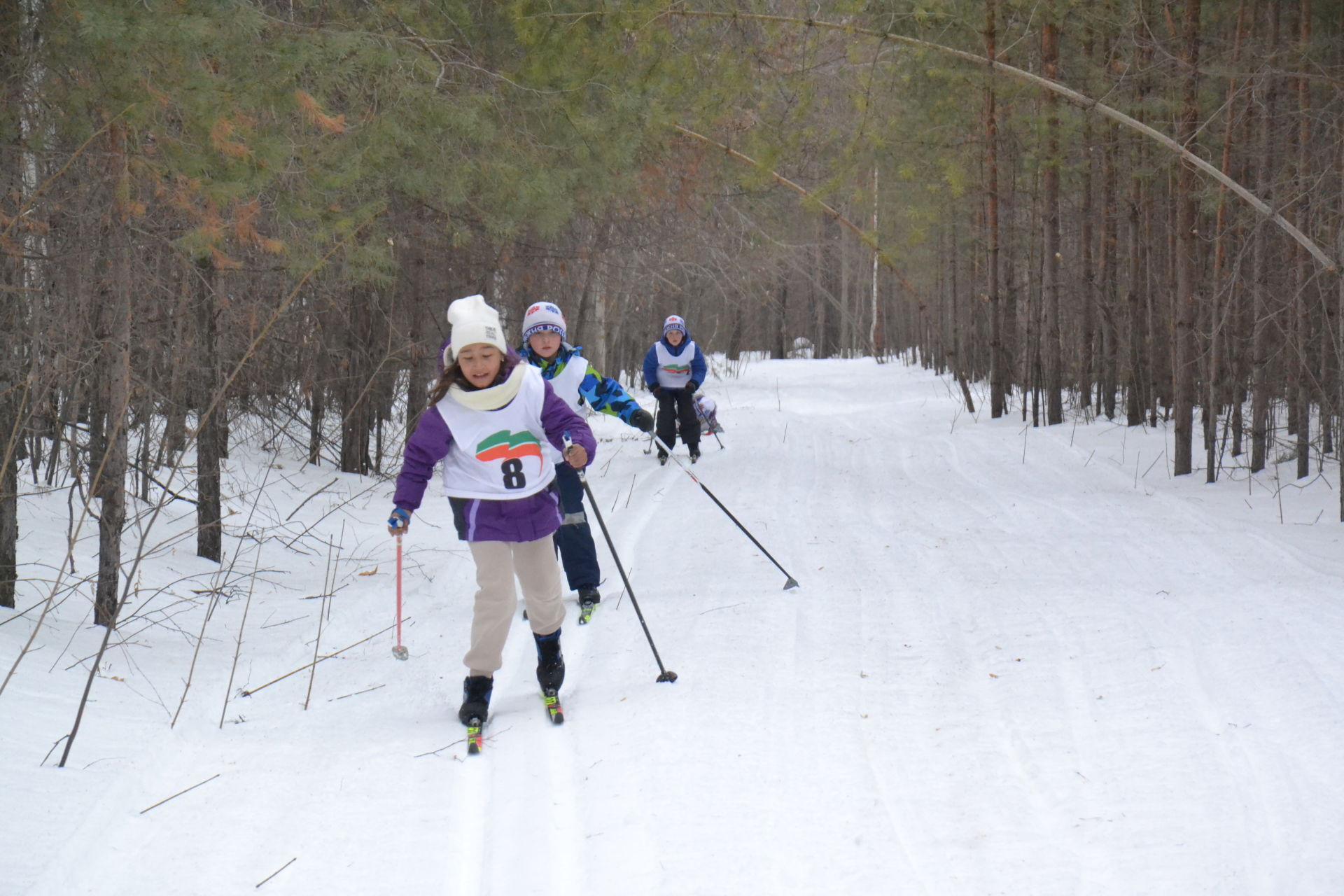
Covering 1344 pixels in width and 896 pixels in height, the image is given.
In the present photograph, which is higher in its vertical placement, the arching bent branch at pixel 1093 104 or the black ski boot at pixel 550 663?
the arching bent branch at pixel 1093 104

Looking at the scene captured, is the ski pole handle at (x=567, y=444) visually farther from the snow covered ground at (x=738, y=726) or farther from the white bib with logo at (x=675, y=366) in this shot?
the white bib with logo at (x=675, y=366)

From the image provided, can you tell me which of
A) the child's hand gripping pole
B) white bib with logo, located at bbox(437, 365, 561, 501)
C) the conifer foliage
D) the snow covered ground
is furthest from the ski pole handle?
the conifer foliage

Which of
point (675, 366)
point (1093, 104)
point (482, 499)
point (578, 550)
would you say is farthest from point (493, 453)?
point (675, 366)

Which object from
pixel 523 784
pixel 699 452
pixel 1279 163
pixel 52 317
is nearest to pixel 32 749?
pixel 523 784

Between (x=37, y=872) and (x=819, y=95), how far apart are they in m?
13.5

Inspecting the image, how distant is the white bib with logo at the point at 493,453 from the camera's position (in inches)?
191

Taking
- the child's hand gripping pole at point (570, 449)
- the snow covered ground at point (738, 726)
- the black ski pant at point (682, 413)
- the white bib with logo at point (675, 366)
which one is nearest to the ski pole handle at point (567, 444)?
the child's hand gripping pole at point (570, 449)

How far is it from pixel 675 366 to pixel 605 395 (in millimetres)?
6351

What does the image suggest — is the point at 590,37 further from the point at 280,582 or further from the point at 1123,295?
the point at 1123,295

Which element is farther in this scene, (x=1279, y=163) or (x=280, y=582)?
(x=1279, y=163)

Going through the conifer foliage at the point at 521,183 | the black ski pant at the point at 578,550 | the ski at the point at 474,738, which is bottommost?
the ski at the point at 474,738

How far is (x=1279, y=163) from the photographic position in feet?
37.1

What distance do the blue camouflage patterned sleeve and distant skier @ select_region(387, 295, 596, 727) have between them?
1.88 m

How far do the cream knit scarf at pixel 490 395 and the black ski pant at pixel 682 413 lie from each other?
8747 mm
